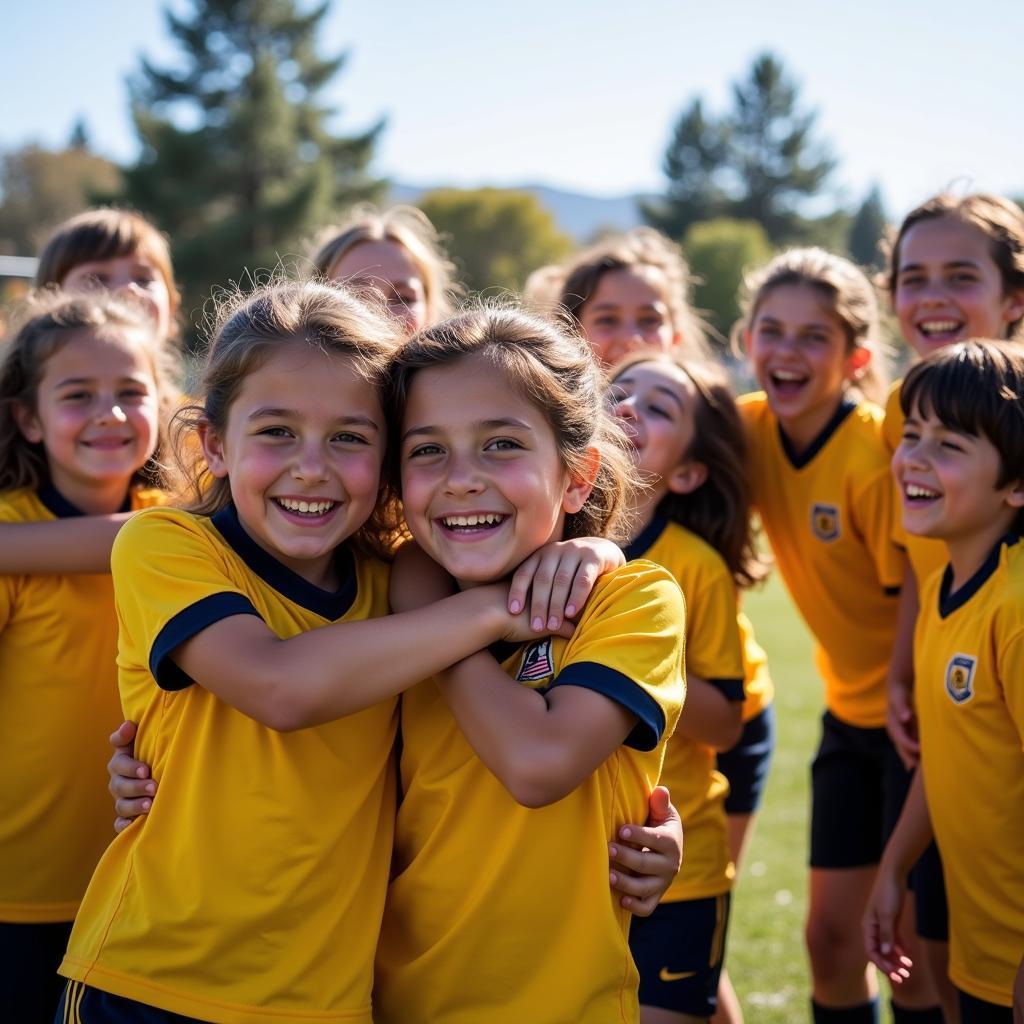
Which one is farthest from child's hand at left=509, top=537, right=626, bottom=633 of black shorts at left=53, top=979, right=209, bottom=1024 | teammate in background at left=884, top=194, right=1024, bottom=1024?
teammate in background at left=884, top=194, right=1024, bottom=1024

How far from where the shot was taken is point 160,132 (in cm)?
3572

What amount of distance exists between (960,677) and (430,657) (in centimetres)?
139

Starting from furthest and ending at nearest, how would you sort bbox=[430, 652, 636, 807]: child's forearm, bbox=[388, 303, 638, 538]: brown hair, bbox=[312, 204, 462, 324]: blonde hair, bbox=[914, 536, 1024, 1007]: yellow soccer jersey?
bbox=[312, 204, 462, 324]: blonde hair
bbox=[914, 536, 1024, 1007]: yellow soccer jersey
bbox=[388, 303, 638, 538]: brown hair
bbox=[430, 652, 636, 807]: child's forearm

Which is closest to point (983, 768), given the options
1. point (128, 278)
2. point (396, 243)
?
point (396, 243)

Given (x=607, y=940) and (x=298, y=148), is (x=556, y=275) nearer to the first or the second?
(x=607, y=940)

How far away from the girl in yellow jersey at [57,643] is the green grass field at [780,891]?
1.75 m

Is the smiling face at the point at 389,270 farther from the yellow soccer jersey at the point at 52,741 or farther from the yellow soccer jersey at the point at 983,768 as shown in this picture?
the yellow soccer jersey at the point at 983,768

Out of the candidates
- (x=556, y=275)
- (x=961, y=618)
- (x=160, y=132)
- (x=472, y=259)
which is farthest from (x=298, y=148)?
(x=961, y=618)

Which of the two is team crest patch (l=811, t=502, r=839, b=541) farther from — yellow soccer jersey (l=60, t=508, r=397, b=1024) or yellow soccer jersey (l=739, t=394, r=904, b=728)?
yellow soccer jersey (l=60, t=508, r=397, b=1024)

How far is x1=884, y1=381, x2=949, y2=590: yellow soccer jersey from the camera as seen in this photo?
3191 mm

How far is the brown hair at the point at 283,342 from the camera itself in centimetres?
211

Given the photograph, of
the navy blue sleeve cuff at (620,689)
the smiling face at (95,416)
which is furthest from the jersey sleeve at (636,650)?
the smiling face at (95,416)

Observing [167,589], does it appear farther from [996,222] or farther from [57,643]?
[996,222]

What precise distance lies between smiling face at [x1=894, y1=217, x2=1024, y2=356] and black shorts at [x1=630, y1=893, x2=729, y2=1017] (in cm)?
191
